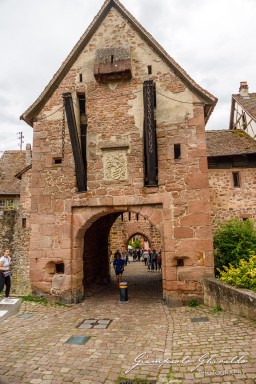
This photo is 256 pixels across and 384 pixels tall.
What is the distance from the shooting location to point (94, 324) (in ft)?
22.2

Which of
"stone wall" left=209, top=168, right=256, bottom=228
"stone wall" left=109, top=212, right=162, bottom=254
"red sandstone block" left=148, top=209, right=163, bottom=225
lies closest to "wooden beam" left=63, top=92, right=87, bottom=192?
"red sandstone block" left=148, top=209, right=163, bottom=225

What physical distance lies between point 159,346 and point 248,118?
53.9ft

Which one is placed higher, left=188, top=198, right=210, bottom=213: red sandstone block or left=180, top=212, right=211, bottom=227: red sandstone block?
left=188, top=198, right=210, bottom=213: red sandstone block

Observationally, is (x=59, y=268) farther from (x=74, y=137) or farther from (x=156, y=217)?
(x=74, y=137)

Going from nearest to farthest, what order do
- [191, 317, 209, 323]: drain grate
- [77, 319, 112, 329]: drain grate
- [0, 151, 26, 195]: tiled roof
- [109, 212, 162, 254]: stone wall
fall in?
[77, 319, 112, 329]: drain grate
[191, 317, 209, 323]: drain grate
[109, 212, 162, 254]: stone wall
[0, 151, 26, 195]: tiled roof

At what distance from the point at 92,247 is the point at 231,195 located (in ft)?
27.4

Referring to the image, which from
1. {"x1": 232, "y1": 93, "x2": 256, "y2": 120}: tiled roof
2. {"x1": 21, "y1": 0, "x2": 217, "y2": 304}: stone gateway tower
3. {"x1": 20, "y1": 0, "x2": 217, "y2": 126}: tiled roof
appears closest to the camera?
{"x1": 21, "y1": 0, "x2": 217, "y2": 304}: stone gateway tower

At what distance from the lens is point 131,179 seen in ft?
29.3

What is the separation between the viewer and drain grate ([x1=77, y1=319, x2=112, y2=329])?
258 inches

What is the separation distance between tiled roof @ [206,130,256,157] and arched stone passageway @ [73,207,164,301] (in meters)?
6.79

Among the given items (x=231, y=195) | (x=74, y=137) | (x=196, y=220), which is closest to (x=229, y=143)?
(x=231, y=195)

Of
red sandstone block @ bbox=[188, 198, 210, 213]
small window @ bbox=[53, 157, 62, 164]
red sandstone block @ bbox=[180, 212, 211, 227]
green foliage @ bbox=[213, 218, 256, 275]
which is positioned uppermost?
small window @ bbox=[53, 157, 62, 164]

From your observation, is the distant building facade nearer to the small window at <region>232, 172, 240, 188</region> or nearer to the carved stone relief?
the carved stone relief

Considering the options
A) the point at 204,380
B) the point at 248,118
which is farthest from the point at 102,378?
the point at 248,118
